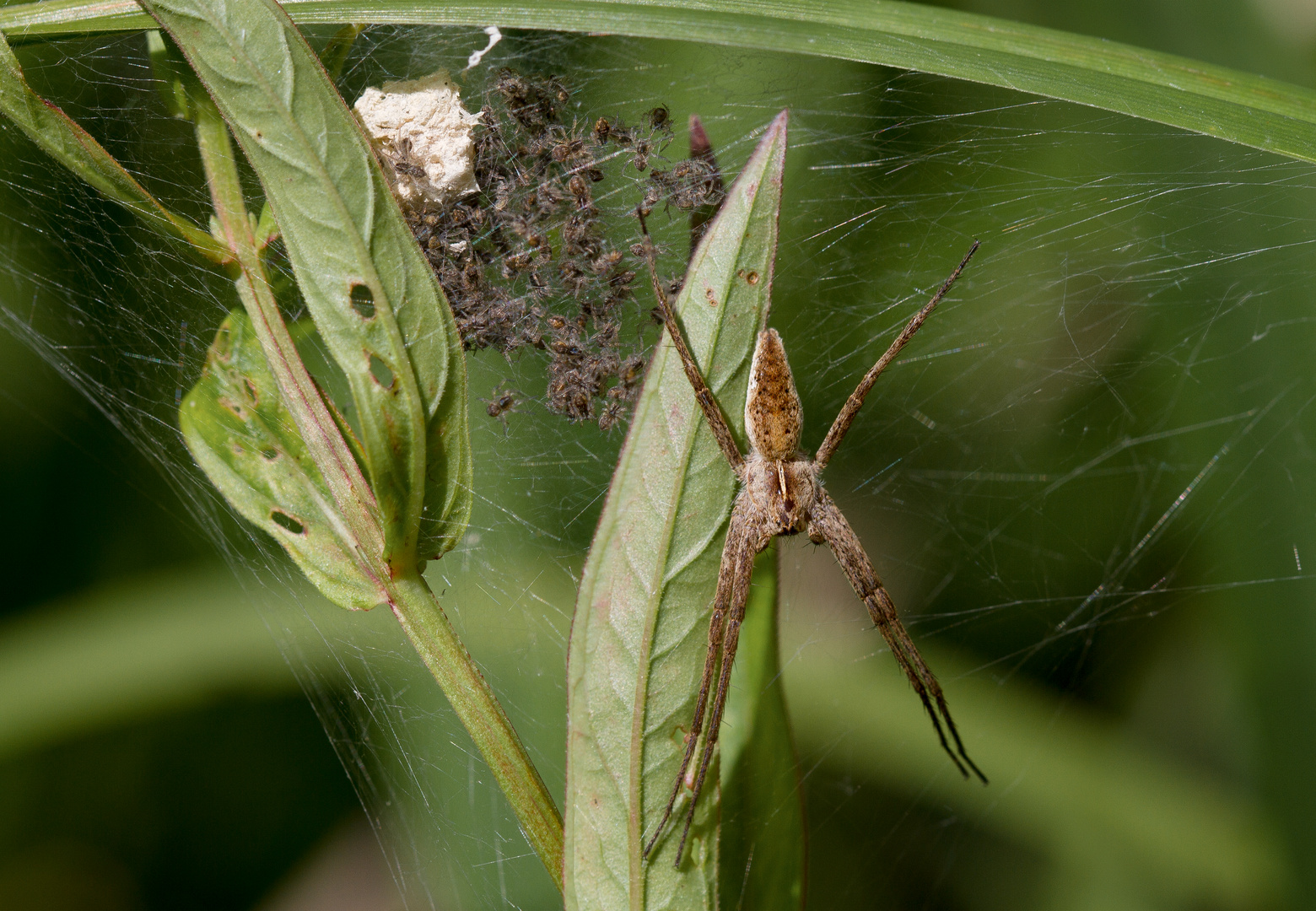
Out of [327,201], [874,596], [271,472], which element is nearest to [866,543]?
[874,596]

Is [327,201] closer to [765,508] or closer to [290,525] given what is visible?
[290,525]

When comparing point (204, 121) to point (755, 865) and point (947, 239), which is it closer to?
point (755, 865)

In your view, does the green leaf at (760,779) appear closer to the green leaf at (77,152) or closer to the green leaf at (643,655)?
the green leaf at (643,655)

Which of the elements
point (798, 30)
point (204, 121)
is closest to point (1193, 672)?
point (798, 30)

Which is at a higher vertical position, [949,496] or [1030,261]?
[1030,261]

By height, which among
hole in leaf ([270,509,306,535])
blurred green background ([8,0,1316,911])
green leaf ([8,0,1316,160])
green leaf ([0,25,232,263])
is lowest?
blurred green background ([8,0,1316,911])

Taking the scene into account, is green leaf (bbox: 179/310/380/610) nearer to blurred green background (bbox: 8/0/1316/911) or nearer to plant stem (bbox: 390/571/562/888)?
plant stem (bbox: 390/571/562/888)

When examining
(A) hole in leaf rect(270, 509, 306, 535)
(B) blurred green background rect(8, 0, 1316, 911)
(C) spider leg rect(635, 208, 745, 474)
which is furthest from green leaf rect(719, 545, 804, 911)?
(A) hole in leaf rect(270, 509, 306, 535)
